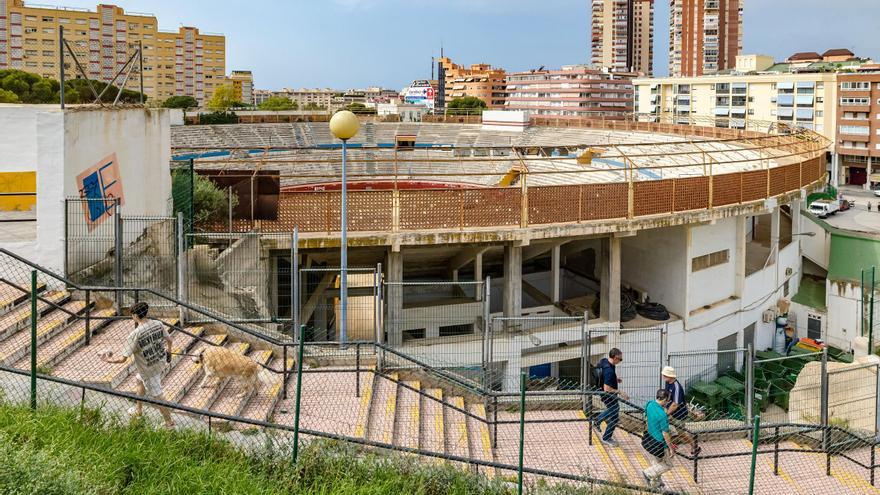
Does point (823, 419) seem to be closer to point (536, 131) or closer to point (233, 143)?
point (536, 131)

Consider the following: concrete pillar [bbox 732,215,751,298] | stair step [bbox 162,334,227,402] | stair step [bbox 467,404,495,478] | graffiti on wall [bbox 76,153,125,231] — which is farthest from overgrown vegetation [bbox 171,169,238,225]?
concrete pillar [bbox 732,215,751,298]

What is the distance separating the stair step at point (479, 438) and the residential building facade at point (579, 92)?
351 feet

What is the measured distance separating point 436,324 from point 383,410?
312 inches

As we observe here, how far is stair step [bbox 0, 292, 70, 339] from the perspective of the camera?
396 inches

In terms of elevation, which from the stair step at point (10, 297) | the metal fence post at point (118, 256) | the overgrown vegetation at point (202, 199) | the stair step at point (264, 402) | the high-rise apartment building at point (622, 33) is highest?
the high-rise apartment building at point (622, 33)

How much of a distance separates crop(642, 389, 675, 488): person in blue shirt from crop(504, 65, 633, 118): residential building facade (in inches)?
4268

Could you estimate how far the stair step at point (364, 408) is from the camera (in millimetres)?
9547

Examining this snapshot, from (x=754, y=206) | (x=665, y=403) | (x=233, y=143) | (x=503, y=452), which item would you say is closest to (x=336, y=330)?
(x=503, y=452)

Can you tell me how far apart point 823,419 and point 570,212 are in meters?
7.13

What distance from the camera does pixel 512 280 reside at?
1852 cm

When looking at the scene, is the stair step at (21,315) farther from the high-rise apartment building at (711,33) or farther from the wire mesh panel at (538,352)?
the high-rise apartment building at (711,33)

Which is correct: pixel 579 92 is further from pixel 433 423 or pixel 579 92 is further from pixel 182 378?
pixel 182 378

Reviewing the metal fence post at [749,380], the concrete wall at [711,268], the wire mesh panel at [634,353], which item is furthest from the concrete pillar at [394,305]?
the concrete wall at [711,268]

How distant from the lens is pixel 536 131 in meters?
51.0
